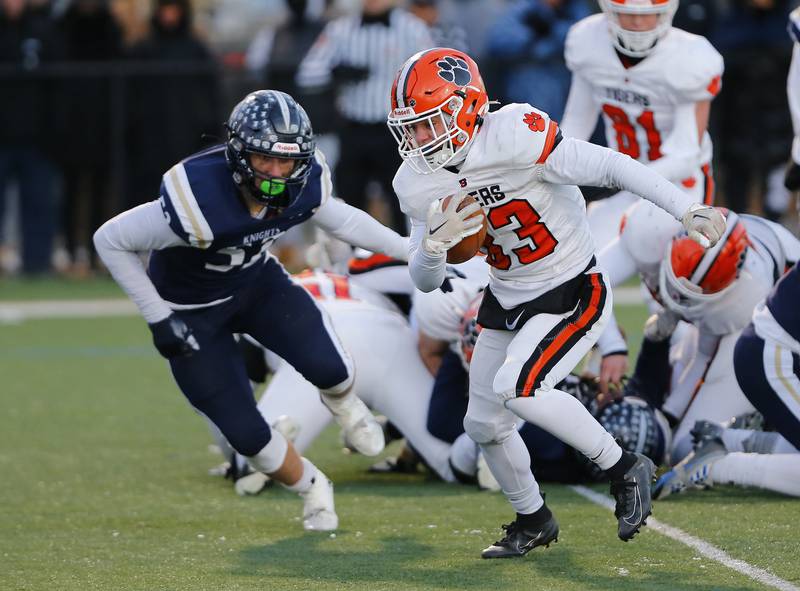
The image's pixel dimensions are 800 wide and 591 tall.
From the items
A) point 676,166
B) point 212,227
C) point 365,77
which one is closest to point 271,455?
point 212,227

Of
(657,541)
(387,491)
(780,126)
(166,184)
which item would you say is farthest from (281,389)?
(780,126)

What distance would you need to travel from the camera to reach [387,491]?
563 centimetres

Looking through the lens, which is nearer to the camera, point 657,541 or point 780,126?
point 657,541

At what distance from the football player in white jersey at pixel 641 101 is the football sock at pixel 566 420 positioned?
1715 mm

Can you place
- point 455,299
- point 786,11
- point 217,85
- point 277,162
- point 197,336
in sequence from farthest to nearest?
point 217,85 → point 786,11 → point 455,299 → point 197,336 → point 277,162

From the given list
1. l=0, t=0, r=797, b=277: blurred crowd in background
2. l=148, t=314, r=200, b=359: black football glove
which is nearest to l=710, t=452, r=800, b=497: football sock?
l=148, t=314, r=200, b=359: black football glove

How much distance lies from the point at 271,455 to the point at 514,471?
0.91m

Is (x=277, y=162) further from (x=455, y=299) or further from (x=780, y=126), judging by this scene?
(x=780, y=126)

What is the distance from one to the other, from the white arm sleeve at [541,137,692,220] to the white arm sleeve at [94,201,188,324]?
52.2 inches

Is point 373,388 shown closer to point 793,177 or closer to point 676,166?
point 676,166

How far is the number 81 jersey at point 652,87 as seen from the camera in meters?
6.32

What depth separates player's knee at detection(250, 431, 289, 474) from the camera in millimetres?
5004

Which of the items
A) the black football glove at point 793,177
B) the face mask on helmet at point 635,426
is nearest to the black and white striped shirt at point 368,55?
the black football glove at point 793,177

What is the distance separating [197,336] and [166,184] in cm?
56
